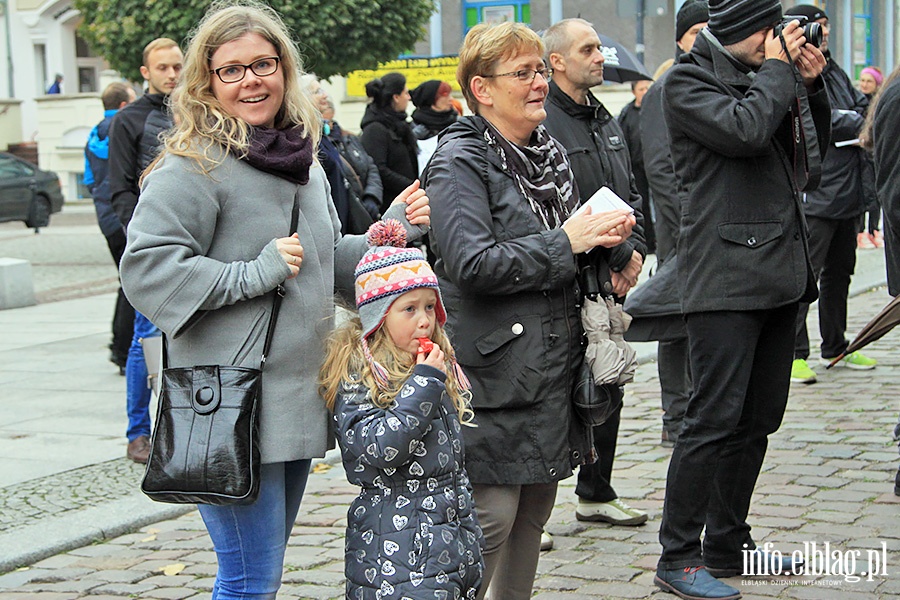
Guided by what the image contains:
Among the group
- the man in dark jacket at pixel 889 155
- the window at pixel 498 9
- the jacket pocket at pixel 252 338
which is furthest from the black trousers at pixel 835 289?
the window at pixel 498 9

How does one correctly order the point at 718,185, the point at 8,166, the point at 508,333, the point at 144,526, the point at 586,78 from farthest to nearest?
1. the point at 8,166
2. the point at 144,526
3. the point at 586,78
4. the point at 718,185
5. the point at 508,333

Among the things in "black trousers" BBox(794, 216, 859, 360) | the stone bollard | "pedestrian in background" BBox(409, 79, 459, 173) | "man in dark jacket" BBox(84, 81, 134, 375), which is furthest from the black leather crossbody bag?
the stone bollard

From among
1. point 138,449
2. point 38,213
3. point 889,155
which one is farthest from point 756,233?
point 38,213

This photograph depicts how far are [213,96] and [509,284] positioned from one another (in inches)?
40.3

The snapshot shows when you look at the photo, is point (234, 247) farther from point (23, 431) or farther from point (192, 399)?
point (23, 431)

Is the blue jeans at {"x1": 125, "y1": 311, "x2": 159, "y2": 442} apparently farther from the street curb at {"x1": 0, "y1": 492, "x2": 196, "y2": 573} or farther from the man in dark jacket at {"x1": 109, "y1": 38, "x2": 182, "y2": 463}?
the street curb at {"x1": 0, "y1": 492, "x2": 196, "y2": 573}

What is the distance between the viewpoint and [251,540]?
314 centimetres

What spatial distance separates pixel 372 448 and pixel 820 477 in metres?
3.49

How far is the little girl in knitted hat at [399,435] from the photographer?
3123mm

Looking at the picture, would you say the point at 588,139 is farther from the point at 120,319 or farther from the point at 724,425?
the point at 120,319

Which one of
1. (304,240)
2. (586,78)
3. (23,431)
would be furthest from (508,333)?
(23,431)

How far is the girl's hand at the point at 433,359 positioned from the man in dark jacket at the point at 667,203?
10.3ft

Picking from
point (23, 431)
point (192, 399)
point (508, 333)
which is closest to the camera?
point (192, 399)

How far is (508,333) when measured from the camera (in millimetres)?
3723
